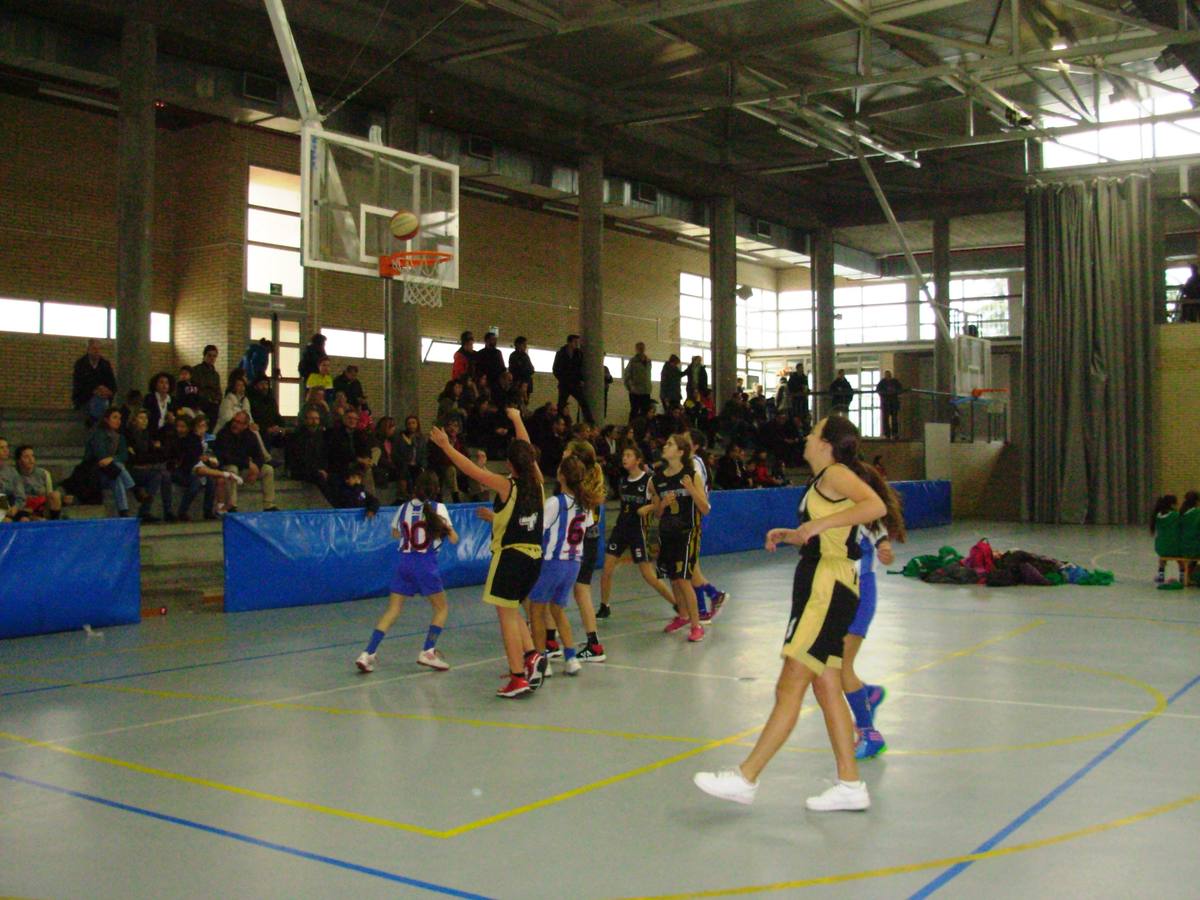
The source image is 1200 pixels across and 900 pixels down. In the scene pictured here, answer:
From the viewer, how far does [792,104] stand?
75.6ft

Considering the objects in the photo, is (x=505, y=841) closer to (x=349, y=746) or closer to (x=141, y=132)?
(x=349, y=746)

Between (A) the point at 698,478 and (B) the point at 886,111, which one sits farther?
(B) the point at 886,111

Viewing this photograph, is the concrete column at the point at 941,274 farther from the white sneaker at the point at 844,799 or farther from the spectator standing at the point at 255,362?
the white sneaker at the point at 844,799

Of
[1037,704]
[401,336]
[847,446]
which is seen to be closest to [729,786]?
[847,446]

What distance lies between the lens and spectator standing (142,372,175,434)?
52.4ft

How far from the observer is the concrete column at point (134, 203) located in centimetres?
1739

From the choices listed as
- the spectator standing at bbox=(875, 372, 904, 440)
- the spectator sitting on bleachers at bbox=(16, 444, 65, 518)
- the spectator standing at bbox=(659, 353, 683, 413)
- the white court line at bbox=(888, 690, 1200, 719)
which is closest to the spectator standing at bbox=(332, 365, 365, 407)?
the spectator sitting on bleachers at bbox=(16, 444, 65, 518)

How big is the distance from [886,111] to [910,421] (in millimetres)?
19171

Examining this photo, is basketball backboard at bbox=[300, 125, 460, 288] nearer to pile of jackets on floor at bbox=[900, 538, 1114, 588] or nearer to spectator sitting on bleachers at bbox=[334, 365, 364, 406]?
spectator sitting on bleachers at bbox=[334, 365, 364, 406]

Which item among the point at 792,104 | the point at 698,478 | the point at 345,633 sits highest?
the point at 792,104

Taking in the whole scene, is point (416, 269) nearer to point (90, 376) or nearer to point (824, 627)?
point (90, 376)

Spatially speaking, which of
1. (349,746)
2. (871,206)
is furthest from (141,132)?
(871,206)

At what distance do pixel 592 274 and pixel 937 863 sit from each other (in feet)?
69.2

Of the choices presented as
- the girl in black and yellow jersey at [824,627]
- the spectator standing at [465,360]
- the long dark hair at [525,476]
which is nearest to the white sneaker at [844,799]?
the girl in black and yellow jersey at [824,627]
